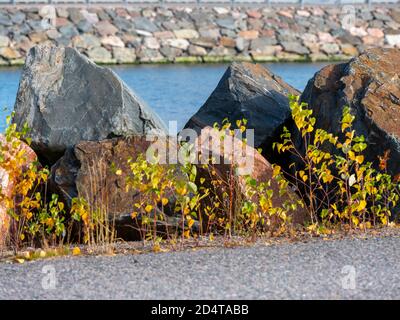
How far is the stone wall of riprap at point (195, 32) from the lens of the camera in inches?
1291

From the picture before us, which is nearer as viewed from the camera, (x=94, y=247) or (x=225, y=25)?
(x=94, y=247)

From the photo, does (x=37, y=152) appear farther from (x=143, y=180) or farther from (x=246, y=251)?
(x=246, y=251)

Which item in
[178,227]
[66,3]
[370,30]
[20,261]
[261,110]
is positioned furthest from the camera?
[370,30]

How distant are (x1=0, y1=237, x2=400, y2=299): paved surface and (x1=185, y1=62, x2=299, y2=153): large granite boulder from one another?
2.97 metres

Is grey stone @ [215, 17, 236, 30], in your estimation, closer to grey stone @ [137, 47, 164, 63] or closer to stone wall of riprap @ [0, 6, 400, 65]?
stone wall of riprap @ [0, 6, 400, 65]

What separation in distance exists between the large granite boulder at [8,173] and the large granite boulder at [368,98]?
8.79 feet

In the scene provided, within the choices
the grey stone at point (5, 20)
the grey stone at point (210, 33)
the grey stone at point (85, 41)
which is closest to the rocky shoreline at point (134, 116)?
the grey stone at point (85, 41)

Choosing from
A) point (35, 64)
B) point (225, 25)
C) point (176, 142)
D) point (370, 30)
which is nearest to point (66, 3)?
point (225, 25)

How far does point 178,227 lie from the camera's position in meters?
8.54

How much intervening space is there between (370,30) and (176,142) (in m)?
32.3

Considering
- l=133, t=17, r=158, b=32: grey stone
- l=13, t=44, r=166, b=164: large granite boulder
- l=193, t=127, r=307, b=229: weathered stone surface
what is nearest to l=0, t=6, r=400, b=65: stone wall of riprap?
l=133, t=17, r=158, b=32: grey stone

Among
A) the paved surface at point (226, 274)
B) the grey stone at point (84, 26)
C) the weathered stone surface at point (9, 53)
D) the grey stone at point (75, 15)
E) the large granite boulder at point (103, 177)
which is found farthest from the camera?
the grey stone at point (75, 15)

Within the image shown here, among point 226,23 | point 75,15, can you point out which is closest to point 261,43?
point 226,23

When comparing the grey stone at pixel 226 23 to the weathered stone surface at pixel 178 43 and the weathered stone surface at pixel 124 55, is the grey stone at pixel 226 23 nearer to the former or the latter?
the weathered stone surface at pixel 178 43
